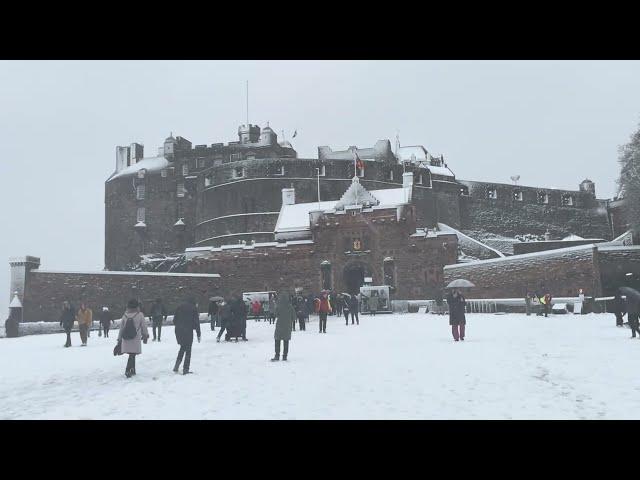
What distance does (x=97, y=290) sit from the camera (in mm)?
26781

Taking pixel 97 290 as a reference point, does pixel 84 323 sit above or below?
below

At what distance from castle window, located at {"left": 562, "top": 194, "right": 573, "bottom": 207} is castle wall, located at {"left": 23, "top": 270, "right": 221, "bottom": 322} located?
40.6 meters

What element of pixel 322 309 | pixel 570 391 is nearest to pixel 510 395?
pixel 570 391

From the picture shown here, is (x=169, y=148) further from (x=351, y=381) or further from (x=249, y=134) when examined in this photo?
(x=351, y=381)

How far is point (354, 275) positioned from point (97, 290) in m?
14.4

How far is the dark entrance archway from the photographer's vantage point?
112 feet

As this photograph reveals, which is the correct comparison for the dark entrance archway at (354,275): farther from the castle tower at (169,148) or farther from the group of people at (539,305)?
the castle tower at (169,148)

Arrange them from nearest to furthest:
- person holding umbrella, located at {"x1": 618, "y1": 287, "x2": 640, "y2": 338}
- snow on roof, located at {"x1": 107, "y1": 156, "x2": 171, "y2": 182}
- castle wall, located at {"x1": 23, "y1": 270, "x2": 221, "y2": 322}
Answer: person holding umbrella, located at {"x1": 618, "y1": 287, "x2": 640, "y2": 338}
castle wall, located at {"x1": 23, "y1": 270, "x2": 221, "y2": 322}
snow on roof, located at {"x1": 107, "y1": 156, "x2": 171, "y2": 182}

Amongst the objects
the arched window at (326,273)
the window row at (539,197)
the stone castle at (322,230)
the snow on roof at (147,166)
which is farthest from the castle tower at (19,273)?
the window row at (539,197)

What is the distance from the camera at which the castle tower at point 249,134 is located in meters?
53.7

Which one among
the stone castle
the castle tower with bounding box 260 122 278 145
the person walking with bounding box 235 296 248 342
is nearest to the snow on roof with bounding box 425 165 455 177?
the stone castle

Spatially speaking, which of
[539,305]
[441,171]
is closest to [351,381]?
[539,305]

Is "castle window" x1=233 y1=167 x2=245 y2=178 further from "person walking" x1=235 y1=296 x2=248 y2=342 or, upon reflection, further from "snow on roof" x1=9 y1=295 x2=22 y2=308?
"person walking" x1=235 y1=296 x2=248 y2=342

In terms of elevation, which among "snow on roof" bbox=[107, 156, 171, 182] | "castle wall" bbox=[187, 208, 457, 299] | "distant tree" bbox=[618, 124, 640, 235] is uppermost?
"snow on roof" bbox=[107, 156, 171, 182]
